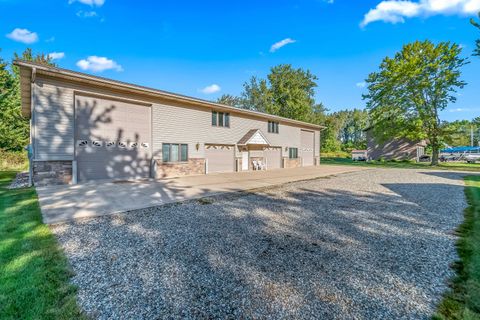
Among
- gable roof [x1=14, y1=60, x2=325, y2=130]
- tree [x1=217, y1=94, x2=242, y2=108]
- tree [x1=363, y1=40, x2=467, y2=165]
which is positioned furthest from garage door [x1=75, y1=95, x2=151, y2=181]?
tree [x1=217, y1=94, x2=242, y2=108]

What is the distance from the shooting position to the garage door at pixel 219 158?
15227 millimetres

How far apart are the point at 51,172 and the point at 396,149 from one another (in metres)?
38.7

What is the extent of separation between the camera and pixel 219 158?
15.8 m

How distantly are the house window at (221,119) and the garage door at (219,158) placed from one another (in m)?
1.58

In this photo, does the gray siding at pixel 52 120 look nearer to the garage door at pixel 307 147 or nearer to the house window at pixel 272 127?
the house window at pixel 272 127

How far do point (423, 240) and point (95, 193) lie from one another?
30.6ft

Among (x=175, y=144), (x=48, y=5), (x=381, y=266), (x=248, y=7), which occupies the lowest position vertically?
(x=381, y=266)

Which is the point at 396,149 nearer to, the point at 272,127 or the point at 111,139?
the point at 272,127

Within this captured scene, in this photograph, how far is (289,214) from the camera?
5.76m

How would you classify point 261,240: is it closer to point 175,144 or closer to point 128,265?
point 128,265

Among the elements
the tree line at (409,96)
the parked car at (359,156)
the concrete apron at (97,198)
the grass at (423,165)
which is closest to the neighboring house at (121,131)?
the concrete apron at (97,198)

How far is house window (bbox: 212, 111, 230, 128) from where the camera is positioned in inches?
603

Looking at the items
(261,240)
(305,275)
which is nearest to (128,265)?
(261,240)

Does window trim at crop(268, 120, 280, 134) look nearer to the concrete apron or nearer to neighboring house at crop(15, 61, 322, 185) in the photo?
neighboring house at crop(15, 61, 322, 185)
